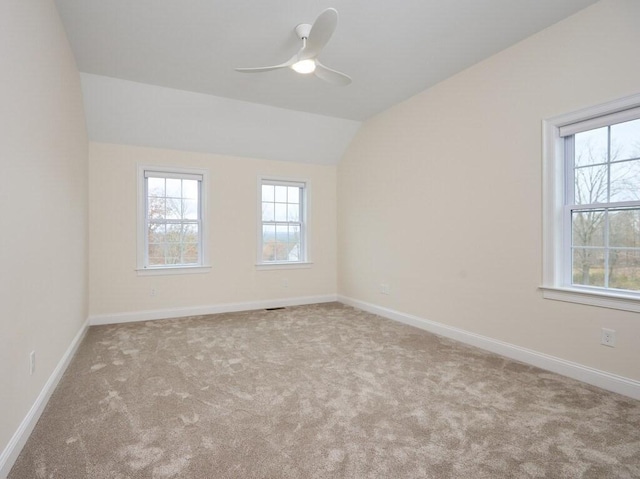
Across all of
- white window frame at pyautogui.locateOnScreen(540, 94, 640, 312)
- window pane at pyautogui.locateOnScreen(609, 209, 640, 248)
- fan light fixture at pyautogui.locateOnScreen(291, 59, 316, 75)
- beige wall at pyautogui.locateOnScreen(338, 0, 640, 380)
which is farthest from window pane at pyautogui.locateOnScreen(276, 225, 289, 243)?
window pane at pyautogui.locateOnScreen(609, 209, 640, 248)

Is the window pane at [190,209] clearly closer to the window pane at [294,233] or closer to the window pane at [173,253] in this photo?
the window pane at [173,253]

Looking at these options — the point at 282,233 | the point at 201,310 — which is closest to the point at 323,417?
the point at 201,310

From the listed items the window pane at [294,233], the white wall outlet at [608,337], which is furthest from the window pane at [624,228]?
the window pane at [294,233]

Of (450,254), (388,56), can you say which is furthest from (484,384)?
(388,56)

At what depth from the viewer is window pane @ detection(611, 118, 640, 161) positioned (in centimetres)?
245

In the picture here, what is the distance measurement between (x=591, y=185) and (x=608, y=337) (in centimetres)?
116

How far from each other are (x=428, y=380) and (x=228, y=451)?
157 cm

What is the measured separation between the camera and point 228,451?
1.78 metres

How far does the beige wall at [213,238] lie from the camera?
170 inches

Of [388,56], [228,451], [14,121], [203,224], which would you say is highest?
[388,56]

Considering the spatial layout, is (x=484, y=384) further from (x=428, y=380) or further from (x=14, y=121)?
(x=14, y=121)

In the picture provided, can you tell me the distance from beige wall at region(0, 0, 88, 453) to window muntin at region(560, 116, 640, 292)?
371 cm

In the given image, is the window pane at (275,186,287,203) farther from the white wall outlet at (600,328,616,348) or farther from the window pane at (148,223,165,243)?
the white wall outlet at (600,328,616,348)

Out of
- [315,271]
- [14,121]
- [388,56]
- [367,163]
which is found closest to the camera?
[14,121]
